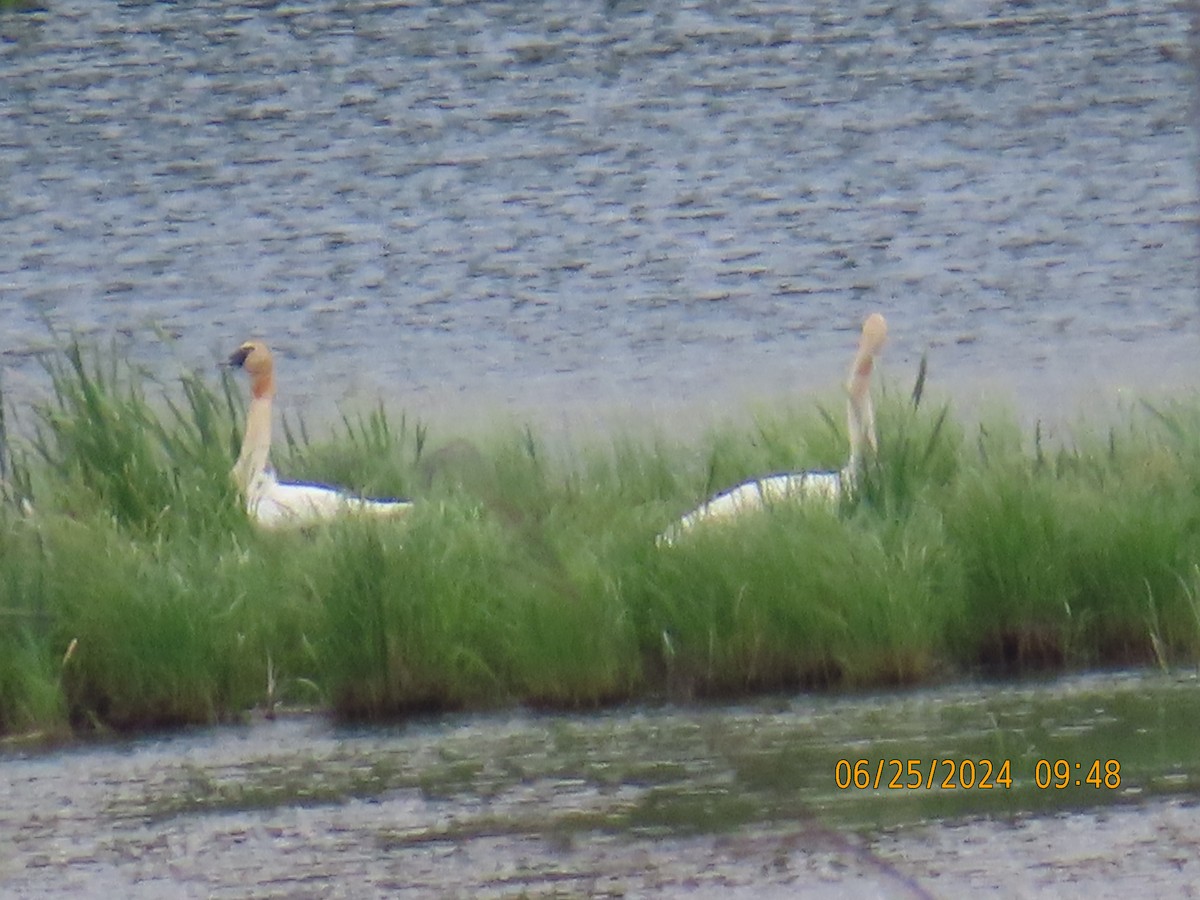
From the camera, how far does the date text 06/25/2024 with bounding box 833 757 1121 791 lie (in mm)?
5551

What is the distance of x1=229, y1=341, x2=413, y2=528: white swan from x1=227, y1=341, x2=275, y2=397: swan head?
1.54 ft

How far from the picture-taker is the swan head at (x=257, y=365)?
10.2 meters

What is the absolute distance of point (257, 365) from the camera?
10.4 metres

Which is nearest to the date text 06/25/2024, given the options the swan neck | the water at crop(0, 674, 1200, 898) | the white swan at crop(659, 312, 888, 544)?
the water at crop(0, 674, 1200, 898)

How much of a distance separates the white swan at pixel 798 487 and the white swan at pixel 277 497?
0.95 metres

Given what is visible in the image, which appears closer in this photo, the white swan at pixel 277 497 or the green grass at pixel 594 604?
the green grass at pixel 594 604

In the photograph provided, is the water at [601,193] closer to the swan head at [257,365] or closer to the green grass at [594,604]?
the swan head at [257,365]

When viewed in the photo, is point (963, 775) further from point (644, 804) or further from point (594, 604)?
point (594, 604)

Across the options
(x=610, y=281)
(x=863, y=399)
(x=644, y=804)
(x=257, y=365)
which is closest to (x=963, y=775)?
(x=644, y=804)

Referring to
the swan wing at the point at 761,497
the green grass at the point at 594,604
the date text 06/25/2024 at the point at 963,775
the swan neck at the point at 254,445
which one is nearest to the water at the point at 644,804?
the date text 06/25/2024 at the point at 963,775

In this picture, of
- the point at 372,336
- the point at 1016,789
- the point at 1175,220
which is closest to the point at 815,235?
the point at 1175,220

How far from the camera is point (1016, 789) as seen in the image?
5.51 m

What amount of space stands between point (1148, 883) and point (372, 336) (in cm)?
1363

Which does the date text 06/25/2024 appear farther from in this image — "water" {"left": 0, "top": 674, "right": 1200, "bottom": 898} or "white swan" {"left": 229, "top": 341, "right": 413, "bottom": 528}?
"white swan" {"left": 229, "top": 341, "right": 413, "bottom": 528}
